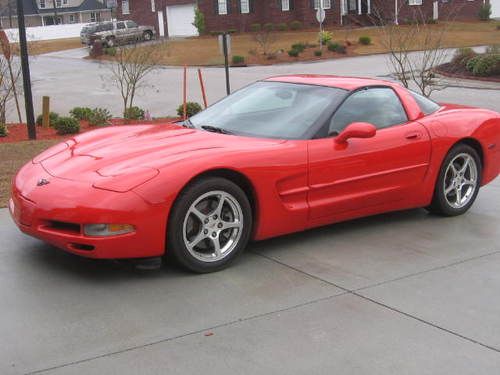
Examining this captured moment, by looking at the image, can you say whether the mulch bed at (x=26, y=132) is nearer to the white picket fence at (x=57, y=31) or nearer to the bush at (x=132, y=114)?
the bush at (x=132, y=114)

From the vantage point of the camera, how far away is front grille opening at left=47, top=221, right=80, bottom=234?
4.46 metres

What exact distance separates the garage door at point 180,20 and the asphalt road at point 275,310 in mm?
50584

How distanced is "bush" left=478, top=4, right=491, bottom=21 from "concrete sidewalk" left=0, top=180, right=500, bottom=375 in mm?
52169

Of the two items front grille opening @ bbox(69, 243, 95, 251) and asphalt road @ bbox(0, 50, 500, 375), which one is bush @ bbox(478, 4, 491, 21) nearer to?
asphalt road @ bbox(0, 50, 500, 375)

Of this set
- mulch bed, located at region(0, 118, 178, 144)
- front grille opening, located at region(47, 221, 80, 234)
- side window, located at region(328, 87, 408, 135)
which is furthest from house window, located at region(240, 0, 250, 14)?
front grille opening, located at region(47, 221, 80, 234)

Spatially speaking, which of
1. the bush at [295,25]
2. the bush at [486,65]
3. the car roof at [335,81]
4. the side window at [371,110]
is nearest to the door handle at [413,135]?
the side window at [371,110]

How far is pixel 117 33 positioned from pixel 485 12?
28438 millimetres

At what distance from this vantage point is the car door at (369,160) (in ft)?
17.3

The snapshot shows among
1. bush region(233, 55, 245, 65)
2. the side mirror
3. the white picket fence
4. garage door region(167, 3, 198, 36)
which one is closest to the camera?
the side mirror

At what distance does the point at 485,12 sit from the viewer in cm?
5316

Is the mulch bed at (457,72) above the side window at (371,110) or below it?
below

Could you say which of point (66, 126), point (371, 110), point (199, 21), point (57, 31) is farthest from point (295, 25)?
point (371, 110)

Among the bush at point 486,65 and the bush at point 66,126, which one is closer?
the bush at point 66,126

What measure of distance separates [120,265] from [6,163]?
179 inches
